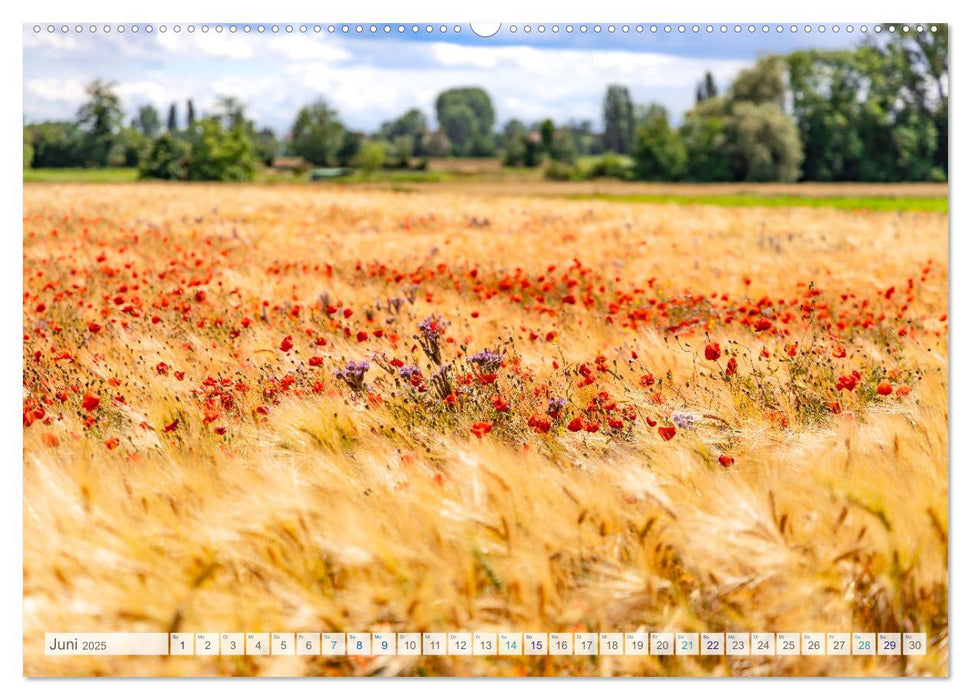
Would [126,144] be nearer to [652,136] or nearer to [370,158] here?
[370,158]

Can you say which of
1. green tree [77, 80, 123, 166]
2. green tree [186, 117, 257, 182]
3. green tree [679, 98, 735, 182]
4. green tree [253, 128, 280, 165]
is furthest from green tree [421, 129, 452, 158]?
green tree [679, 98, 735, 182]

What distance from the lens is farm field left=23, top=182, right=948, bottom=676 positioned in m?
2.26

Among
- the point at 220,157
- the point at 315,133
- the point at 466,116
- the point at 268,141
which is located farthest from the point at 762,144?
the point at 268,141

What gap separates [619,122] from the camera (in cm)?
933

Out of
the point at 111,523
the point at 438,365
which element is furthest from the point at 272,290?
the point at 111,523

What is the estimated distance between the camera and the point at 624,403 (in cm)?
338

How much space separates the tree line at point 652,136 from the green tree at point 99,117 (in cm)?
1

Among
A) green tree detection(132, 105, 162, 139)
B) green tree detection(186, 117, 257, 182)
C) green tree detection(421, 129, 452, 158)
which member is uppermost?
green tree detection(186, 117, 257, 182)

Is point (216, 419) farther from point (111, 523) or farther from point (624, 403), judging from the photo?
point (624, 403)

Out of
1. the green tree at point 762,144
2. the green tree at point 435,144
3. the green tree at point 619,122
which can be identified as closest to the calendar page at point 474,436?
the green tree at point 619,122

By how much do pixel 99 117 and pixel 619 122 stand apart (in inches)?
232

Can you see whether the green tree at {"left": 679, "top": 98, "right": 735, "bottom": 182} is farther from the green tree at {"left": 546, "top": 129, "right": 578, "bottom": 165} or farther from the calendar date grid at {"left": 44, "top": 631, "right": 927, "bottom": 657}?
the calendar date grid at {"left": 44, "top": 631, "right": 927, "bottom": 657}

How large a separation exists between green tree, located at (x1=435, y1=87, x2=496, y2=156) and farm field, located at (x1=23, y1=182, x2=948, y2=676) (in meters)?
1.18
